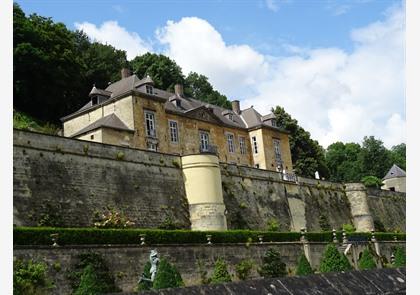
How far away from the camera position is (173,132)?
3931cm

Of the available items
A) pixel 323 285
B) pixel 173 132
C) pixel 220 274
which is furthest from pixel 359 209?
pixel 323 285

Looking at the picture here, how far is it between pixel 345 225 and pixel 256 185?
10676mm

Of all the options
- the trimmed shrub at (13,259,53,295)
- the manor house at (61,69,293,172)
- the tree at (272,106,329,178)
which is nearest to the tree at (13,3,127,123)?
the manor house at (61,69,293,172)

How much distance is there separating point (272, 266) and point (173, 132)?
1513cm

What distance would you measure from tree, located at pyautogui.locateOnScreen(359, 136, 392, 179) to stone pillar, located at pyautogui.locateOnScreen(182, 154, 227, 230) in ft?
185

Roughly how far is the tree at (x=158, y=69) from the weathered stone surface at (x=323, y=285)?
2009 inches

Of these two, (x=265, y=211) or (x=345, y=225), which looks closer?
(x=265, y=211)

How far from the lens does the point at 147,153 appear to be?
28328mm

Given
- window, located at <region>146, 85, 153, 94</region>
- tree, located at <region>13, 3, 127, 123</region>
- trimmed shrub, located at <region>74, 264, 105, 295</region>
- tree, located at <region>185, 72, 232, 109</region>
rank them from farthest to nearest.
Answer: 1. tree, located at <region>185, 72, 232, 109</region>
2. tree, located at <region>13, 3, 127, 123</region>
3. window, located at <region>146, 85, 153, 94</region>
4. trimmed shrub, located at <region>74, 264, 105, 295</region>

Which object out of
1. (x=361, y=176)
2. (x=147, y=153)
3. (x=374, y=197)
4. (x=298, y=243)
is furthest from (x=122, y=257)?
(x=361, y=176)

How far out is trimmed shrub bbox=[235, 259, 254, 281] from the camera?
2509 cm

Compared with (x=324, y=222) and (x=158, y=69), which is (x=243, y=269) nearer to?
(x=324, y=222)

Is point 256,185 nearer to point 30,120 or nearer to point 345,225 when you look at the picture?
point 345,225

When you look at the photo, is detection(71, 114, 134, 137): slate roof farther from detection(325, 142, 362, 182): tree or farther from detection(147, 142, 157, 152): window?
detection(325, 142, 362, 182): tree
